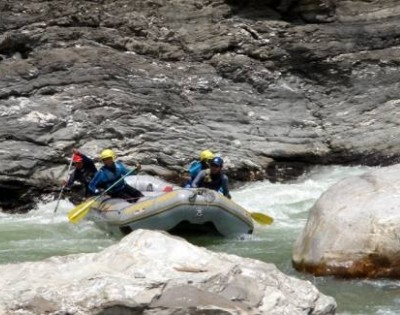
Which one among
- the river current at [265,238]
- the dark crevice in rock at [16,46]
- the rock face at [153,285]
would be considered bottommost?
the river current at [265,238]

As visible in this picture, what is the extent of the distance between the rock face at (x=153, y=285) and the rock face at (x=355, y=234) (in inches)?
95.4

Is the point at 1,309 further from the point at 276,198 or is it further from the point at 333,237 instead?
the point at 276,198

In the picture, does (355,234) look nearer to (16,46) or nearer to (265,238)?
(265,238)

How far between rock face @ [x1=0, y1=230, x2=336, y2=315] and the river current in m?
1.68

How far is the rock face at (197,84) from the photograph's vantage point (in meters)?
15.8

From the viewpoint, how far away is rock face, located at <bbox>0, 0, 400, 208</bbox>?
15750 mm

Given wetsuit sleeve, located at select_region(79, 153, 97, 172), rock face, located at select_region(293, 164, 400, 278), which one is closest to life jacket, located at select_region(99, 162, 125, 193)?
wetsuit sleeve, located at select_region(79, 153, 97, 172)

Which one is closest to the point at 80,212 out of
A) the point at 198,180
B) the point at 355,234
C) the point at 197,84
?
the point at 198,180

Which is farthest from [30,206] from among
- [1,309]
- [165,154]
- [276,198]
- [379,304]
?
[1,309]

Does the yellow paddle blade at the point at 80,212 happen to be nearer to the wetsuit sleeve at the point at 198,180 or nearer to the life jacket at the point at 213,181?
the wetsuit sleeve at the point at 198,180

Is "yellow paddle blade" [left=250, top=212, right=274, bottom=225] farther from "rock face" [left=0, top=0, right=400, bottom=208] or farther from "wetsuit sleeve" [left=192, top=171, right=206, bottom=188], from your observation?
"rock face" [left=0, top=0, right=400, bottom=208]

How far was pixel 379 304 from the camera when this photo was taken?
19.1 feet

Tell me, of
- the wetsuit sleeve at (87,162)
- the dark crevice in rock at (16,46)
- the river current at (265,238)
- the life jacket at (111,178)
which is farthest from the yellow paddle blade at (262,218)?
the dark crevice in rock at (16,46)

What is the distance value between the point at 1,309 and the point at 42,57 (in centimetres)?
1451
